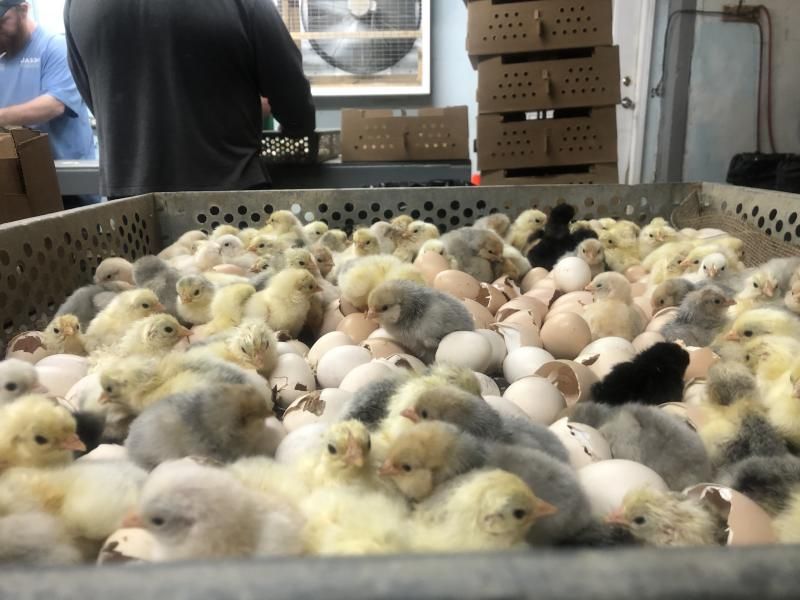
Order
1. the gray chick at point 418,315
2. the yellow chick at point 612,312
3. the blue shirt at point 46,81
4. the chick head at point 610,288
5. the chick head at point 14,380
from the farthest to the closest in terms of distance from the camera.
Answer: the blue shirt at point 46,81 < the chick head at point 610,288 < the yellow chick at point 612,312 < the gray chick at point 418,315 < the chick head at point 14,380

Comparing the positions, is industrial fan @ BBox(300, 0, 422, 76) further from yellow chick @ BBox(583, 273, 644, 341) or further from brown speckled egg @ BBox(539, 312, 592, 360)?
brown speckled egg @ BBox(539, 312, 592, 360)

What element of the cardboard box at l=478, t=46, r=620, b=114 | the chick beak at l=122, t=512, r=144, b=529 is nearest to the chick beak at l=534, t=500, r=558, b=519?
the chick beak at l=122, t=512, r=144, b=529

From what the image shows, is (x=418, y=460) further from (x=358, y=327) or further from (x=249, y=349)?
(x=358, y=327)

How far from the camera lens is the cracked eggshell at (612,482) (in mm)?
711

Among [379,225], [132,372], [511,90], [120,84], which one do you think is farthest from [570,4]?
[132,372]

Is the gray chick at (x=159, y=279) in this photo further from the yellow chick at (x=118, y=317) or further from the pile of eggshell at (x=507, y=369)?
the pile of eggshell at (x=507, y=369)

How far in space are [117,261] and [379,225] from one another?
2.31 feet

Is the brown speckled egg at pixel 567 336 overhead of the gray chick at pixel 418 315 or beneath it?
beneath

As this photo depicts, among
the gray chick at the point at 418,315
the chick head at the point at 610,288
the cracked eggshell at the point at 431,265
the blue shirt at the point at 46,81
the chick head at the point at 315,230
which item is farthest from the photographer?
the blue shirt at the point at 46,81

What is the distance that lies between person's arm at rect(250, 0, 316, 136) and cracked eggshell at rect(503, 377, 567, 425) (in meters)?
1.77

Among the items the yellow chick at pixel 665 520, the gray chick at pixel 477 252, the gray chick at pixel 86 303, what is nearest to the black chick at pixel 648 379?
the yellow chick at pixel 665 520

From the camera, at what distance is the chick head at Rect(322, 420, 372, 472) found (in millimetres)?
671

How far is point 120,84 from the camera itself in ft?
7.14

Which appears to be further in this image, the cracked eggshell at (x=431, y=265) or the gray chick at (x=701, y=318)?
the cracked eggshell at (x=431, y=265)
